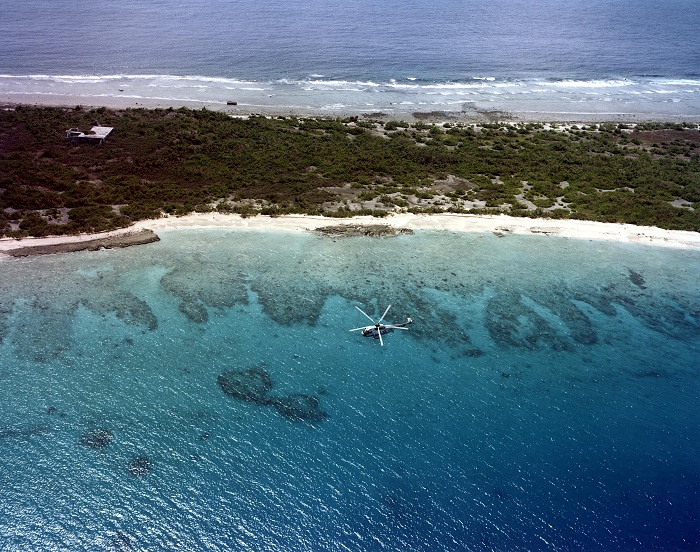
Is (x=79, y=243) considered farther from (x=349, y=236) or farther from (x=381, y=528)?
(x=381, y=528)

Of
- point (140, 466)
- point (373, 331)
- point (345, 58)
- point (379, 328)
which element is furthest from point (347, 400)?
point (345, 58)

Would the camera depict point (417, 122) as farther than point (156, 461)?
Yes

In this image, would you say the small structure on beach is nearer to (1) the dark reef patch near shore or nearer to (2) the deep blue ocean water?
(2) the deep blue ocean water

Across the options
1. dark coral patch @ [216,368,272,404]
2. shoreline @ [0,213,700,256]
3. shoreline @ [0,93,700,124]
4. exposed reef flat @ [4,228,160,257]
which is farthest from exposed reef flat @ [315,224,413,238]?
shoreline @ [0,93,700,124]

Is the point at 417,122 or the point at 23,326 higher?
the point at 417,122

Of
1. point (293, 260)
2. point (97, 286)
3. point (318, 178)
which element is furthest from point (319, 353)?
point (318, 178)

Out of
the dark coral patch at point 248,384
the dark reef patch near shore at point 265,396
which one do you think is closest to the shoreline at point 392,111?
the dark coral patch at point 248,384

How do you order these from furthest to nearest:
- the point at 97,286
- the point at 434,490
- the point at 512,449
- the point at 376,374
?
the point at 97,286, the point at 376,374, the point at 512,449, the point at 434,490
